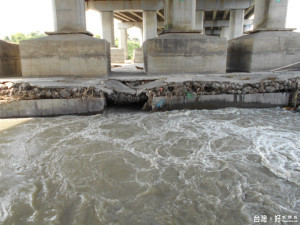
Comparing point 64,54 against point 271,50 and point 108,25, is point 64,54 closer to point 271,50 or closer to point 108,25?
point 271,50

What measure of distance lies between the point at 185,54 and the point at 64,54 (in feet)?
14.4

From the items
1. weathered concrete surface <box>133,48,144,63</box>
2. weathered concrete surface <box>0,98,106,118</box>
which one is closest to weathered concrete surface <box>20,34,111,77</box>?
weathered concrete surface <box>0,98,106,118</box>

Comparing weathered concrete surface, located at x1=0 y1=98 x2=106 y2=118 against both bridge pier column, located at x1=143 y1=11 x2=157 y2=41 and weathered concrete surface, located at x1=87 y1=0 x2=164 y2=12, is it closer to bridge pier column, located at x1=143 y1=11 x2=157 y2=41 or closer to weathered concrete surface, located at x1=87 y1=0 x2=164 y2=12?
bridge pier column, located at x1=143 y1=11 x2=157 y2=41

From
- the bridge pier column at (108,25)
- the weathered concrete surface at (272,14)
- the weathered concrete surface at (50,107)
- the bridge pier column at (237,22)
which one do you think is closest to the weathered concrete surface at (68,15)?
the weathered concrete surface at (50,107)

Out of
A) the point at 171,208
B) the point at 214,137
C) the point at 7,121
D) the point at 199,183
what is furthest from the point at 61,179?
the point at 7,121

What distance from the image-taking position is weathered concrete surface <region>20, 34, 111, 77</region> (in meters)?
8.25

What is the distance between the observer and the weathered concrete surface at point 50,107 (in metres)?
7.32

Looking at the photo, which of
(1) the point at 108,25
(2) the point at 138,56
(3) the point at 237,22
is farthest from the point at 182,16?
(3) the point at 237,22

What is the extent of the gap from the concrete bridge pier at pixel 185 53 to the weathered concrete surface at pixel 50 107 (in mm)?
2645

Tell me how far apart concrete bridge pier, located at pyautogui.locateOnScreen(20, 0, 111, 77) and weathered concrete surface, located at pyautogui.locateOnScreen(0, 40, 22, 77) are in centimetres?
159

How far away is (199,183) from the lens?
12.5 ft

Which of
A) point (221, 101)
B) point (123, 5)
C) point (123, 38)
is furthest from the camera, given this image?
point (123, 38)

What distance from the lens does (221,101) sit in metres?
8.22

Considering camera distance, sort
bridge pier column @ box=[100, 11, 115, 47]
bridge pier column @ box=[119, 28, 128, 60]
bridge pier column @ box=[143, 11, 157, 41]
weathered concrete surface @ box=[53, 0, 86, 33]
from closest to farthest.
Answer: weathered concrete surface @ box=[53, 0, 86, 33] < bridge pier column @ box=[100, 11, 115, 47] < bridge pier column @ box=[143, 11, 157, 41] < bridge pier column @ box=[119, 28, 128, 60]
